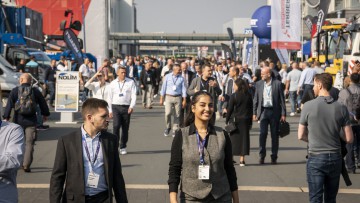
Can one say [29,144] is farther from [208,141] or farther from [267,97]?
[208,141]

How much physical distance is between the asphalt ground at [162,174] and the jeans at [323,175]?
2.49 meters

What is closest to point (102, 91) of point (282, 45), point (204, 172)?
point (204, 172)

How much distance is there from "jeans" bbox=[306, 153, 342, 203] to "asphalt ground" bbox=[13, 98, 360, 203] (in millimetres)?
2485

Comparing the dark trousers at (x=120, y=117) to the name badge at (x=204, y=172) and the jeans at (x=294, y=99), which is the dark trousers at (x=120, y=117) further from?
the jeans at (x=294, y=99)

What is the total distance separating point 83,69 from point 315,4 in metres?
9.32

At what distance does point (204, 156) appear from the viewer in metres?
6.01

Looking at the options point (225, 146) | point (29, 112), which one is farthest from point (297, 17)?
point (225, 146)

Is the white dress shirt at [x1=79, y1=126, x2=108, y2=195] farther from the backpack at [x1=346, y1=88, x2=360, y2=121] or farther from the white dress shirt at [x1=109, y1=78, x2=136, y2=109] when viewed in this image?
the white dress shirt at [x1=109, y1=78, x2=136, y2=109]

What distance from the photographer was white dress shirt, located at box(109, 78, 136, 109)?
1521 cm

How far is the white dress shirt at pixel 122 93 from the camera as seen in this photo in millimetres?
15211

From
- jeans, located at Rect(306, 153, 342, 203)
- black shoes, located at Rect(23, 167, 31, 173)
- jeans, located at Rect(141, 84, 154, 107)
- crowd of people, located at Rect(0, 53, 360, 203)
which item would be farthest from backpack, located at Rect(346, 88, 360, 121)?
jeans, located at Rect(141, 84, 154, 107)

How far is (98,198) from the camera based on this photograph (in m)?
6.14

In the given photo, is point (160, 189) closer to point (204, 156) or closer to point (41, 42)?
point (204, 156)

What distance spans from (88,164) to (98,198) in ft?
0.86
